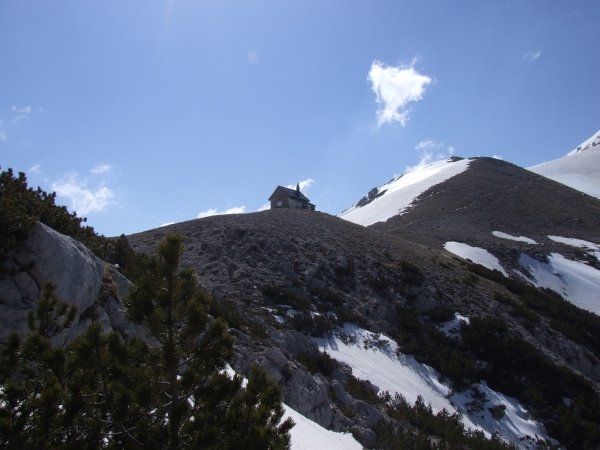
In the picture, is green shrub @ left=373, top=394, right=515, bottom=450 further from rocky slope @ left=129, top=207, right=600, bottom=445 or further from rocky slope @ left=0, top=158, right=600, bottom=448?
rocky slope @ left=129, top=207, right=600, bottom=445

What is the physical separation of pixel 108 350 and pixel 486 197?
76.1 m

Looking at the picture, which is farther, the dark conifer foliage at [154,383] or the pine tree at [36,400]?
the dark conifer foliage at [154,383]

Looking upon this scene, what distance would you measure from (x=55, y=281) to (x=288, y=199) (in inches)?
1697

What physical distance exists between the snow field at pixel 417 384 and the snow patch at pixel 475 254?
21.3 metres

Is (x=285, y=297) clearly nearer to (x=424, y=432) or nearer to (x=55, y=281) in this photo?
(x=424, y=432)

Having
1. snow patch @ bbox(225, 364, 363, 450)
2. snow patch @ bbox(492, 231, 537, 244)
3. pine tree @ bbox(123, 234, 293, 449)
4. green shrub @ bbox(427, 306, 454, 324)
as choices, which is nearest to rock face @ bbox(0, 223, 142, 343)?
snow patch @ bbox(225, 364, 363, 450)

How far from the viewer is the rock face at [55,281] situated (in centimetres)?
696

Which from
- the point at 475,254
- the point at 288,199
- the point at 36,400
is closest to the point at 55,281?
the point at 36,400

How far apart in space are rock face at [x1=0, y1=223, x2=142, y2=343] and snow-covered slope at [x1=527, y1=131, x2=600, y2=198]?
345ft

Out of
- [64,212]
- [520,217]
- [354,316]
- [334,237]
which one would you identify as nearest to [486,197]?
[520,217]

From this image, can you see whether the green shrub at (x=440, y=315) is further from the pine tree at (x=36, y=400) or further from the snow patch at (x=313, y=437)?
the pine tree at (x=36, y=400)

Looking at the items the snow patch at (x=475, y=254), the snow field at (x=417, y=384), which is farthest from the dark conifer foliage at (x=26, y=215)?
the snow patch at (x=475, y=254)

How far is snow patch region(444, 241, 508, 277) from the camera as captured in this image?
36.0 m

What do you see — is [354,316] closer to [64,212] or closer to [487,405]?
[487,405]
